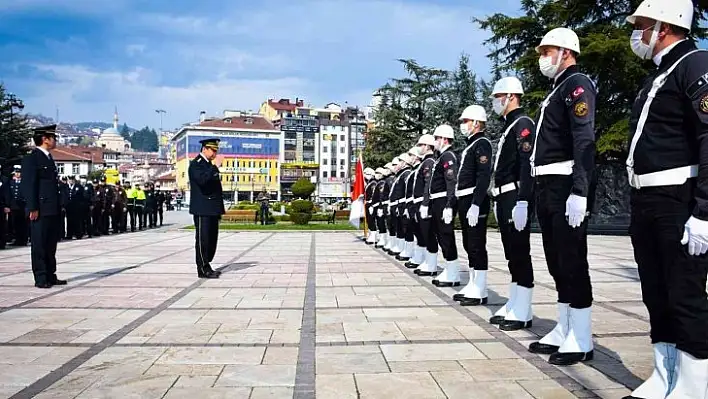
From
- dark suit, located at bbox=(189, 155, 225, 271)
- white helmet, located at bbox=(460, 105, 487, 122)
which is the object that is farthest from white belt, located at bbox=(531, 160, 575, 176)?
dark suit, located at bbox=(189, 155, 225, 271)

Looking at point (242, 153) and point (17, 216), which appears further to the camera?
point (242, 153)

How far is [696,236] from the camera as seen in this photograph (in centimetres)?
316

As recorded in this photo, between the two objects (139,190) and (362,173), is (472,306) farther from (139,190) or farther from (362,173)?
(139,190)

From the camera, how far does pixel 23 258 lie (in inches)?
506

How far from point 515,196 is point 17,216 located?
1465cm

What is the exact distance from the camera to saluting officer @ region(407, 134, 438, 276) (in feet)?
33.2

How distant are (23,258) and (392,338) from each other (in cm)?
1031

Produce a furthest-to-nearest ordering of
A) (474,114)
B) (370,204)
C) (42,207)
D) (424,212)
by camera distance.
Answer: (370,204)
(424,212)
(42,207)
(474,114)

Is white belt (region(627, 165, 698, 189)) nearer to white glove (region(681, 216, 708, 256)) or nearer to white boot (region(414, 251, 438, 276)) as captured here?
white glove (region(681, 216, 708, 256))

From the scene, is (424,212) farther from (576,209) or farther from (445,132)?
(576,209)

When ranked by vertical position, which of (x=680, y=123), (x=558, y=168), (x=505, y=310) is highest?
(x=680, y=123)

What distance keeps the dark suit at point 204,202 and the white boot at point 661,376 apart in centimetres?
731

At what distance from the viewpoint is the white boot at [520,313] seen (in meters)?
5.84

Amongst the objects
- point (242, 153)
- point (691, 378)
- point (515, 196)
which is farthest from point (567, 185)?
point (242, 153)
